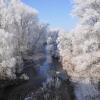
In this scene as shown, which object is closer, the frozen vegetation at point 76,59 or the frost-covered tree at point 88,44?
the frozen vegetation at point 76,59

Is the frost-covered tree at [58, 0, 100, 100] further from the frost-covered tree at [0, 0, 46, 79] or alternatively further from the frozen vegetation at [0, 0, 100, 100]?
the frost-covered tree at [0, 0, 46, 79]

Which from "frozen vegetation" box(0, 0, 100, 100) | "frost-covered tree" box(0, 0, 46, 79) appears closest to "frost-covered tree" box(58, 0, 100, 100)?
"frozen vegetation" box(0, 0, 100, 100)

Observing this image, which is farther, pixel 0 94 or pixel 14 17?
pixel 14 17

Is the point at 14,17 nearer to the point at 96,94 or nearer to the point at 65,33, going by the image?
the point at 65,33

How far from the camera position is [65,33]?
38.4 meters

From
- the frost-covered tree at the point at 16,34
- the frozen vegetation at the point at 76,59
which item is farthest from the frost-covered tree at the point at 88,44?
the frost-covered tree at the point at 16,34

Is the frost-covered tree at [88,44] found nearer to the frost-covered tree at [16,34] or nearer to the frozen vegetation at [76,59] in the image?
the frozen vegetation at [76,59]

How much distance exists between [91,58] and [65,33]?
11.6 meters

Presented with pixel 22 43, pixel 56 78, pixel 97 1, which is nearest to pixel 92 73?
pixel 56 78

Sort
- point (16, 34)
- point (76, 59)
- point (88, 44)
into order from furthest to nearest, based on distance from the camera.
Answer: point (16, 34), point (76, 59), point (88, 44)

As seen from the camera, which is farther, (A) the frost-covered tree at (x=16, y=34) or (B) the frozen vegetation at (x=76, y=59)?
(A) the frost-covered tree at (x=16, y=34)

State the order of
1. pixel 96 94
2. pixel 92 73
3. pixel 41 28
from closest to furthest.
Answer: pixel 96 94 < pixel 92 73 < pixel 41 28

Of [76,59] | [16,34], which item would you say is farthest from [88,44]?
[16,34]

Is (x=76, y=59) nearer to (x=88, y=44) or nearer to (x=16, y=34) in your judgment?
(x=88, y=44)
